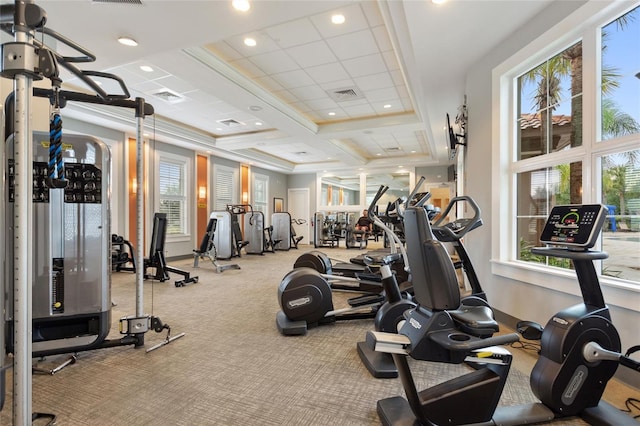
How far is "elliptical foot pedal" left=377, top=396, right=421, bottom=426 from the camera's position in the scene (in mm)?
1779

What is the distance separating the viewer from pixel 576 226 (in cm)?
187

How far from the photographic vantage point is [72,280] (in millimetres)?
2645

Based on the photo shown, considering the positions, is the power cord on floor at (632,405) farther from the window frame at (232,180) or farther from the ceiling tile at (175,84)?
the window frame at (232,180)

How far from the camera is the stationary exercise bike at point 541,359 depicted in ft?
5.60

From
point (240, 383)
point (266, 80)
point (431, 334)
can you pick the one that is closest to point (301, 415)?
point (240, 383)

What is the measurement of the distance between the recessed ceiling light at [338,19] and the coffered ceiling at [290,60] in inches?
2.3

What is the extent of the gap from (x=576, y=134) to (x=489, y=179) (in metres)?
0.98

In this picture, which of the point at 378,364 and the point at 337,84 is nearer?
the point at 378,364

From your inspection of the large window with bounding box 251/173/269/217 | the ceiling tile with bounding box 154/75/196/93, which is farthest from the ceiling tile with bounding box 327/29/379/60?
the large window with bounding box 251/173/269/217

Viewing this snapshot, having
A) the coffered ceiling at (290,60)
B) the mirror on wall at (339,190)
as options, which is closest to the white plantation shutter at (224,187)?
the coffered ceiling at (290,60)

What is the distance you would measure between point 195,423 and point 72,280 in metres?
1.64

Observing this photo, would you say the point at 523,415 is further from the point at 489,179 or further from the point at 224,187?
the point at 224,187

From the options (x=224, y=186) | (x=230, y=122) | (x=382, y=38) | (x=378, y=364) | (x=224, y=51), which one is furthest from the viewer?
(x=224, y=186)

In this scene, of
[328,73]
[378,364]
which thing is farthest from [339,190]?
[378,364]
